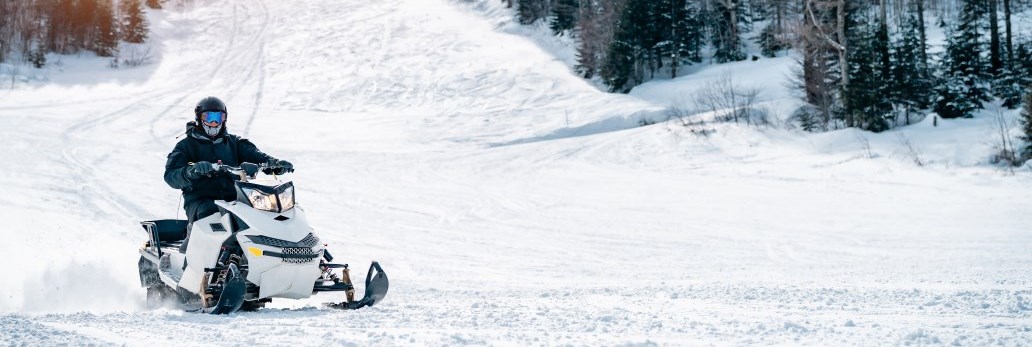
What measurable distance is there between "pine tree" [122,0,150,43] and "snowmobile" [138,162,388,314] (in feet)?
157

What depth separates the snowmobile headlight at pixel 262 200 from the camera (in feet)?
20.4

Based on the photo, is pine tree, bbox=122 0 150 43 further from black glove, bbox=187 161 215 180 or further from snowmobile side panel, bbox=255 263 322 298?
snowmobile side panel, bbox=255 263 322 298

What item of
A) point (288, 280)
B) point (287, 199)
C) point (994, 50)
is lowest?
point (288, 280)

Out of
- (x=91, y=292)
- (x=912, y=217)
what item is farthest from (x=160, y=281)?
(x=912, y=217)

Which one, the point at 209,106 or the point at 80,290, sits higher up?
the point at 209,106

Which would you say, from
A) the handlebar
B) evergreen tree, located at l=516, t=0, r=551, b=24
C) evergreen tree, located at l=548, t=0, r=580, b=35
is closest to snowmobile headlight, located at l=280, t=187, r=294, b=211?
the handlebar

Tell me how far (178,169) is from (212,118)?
55 cm

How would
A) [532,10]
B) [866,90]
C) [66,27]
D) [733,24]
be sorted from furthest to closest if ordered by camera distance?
[532,10], [66,27], [733,24], [866,90]

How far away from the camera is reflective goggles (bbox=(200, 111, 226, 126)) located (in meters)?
6.84

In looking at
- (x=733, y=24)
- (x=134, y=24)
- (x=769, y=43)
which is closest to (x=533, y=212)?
(x=769, y=43)

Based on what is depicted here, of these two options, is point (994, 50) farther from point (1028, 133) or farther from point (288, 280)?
point (288, 280)

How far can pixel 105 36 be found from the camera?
156 ft

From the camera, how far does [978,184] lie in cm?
1656

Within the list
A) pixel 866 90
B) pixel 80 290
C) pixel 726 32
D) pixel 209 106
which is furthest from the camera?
pixel 726 32
